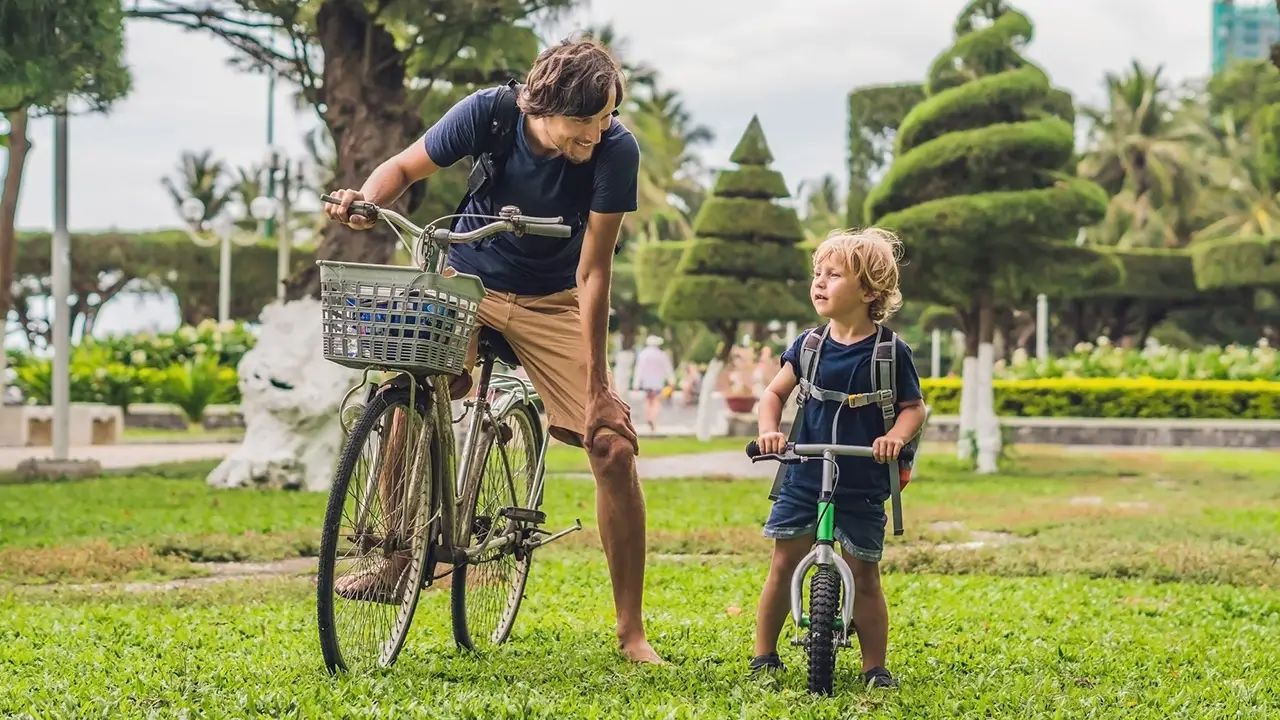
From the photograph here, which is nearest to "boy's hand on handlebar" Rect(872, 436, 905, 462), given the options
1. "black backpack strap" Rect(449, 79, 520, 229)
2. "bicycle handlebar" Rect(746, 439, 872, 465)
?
"bicycle handlebar" Rect(746, 439, 872, 465)

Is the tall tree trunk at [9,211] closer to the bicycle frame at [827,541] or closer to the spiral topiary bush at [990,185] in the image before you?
the spiral topiary bush at [990,185]

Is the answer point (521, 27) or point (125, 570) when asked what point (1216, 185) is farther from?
point (125, 570)

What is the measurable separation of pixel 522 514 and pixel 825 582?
3.38 ft

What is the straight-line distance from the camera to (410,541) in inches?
178

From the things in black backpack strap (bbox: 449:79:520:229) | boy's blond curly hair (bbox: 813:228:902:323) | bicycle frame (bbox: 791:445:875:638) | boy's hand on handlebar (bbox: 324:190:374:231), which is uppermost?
black backpack strap (bbox: 449:79:520:229)

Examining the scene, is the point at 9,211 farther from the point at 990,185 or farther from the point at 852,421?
the point at 852,421

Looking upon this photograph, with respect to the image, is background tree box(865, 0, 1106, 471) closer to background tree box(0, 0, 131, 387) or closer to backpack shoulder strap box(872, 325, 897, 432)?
background tree box(0, 0, 131, 387)

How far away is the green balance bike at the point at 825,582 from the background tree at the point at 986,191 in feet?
37.5

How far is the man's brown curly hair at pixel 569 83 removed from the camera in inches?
172

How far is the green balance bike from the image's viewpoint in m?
4.43

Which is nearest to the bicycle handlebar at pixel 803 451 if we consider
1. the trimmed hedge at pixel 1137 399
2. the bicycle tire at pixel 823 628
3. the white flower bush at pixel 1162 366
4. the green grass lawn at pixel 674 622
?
the bicycle tire at pixel 823 628

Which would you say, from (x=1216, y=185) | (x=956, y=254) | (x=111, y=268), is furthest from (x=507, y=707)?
(x=1216, y=185)

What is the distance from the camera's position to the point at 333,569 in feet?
13.8

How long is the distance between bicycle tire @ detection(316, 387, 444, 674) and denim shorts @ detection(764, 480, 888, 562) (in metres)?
0.95
